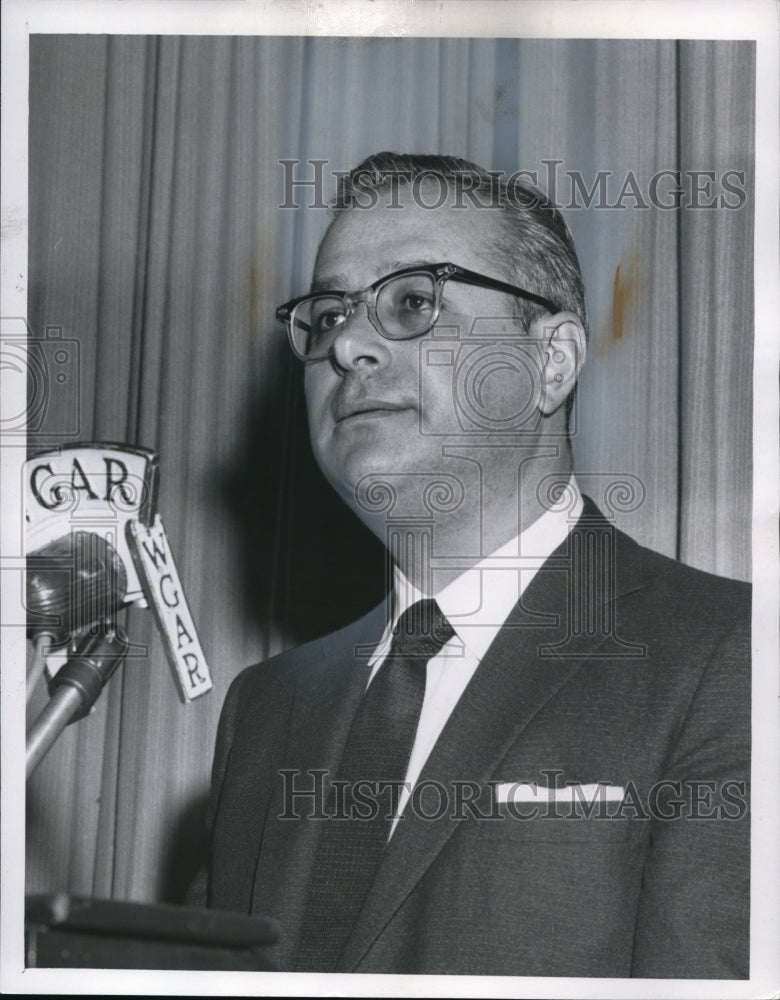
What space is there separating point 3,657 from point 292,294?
74 centimetres

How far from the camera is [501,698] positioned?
1802 millimetres

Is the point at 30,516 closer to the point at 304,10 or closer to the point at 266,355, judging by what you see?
the point at 266,355

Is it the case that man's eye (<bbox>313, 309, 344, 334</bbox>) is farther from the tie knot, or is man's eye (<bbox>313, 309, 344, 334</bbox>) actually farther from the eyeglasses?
the tie knot

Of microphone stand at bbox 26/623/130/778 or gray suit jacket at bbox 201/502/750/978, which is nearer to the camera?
gray suit jacket at bbox 201/502/750/978

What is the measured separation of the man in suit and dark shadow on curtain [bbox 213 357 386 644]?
0.03 metres

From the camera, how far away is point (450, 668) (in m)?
1.85

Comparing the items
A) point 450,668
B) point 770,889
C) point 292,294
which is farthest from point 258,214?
point 770,889

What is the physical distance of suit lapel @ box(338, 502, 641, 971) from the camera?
180cm

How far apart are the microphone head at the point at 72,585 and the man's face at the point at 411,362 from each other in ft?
1.36

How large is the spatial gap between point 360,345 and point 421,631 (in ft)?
1.46

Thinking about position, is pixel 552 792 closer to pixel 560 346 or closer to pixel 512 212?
pixel 560 346

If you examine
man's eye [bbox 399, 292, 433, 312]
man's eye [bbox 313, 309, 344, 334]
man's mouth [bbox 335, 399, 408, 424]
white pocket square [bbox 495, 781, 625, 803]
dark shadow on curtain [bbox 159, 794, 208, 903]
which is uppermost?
man's eye [bbox 399, 292, 433, 312]

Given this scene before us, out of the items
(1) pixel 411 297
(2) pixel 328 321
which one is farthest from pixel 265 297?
(1) pixel 411 297

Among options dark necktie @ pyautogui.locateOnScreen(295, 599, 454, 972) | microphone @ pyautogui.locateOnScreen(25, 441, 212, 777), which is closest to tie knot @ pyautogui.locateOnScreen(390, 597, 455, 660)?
dark necktie @ pyautogui.locateOnScreen(295, 599, 454, 972)
